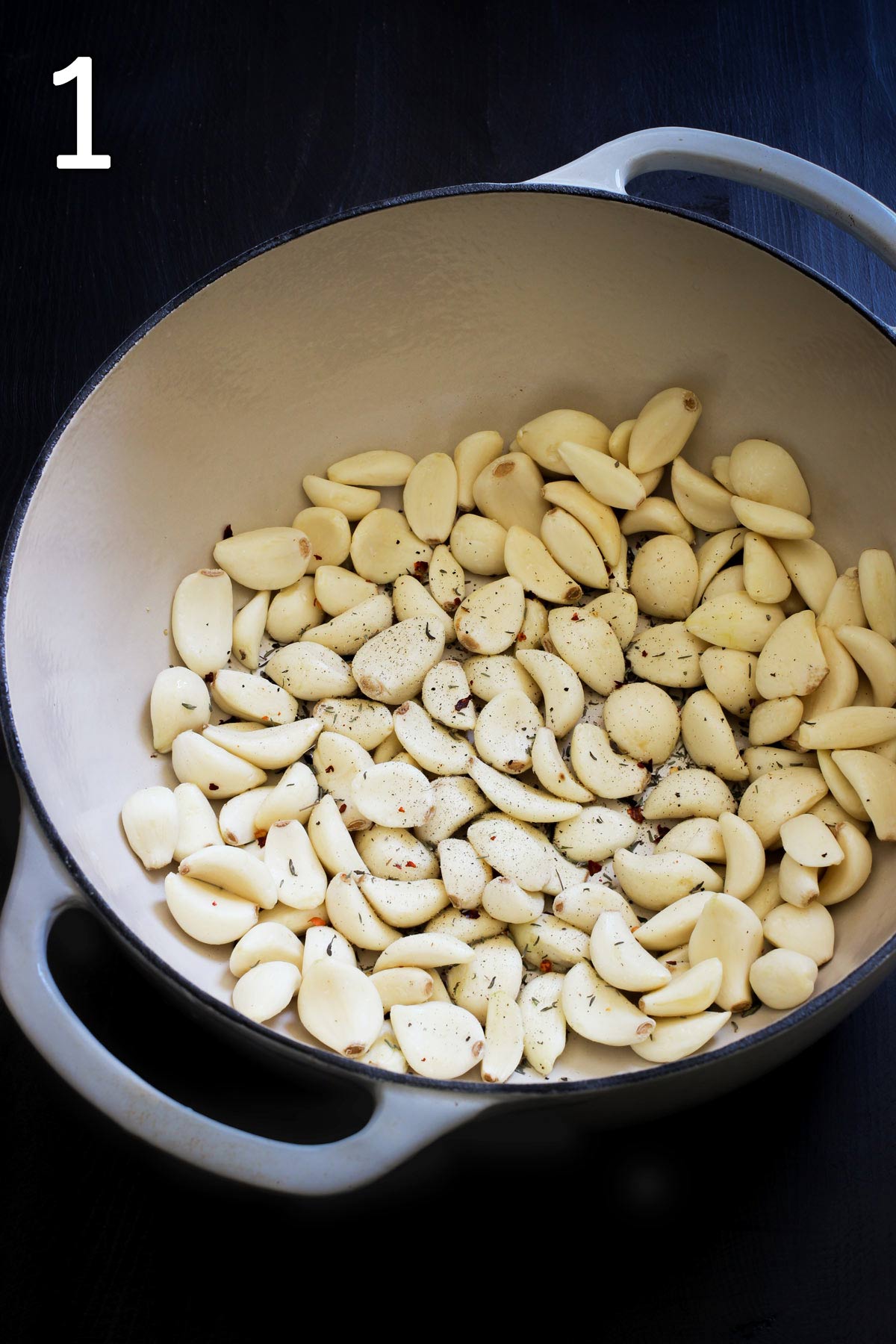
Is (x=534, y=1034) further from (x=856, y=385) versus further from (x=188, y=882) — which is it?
(x=856, y=385)

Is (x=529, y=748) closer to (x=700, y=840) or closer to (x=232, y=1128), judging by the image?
(x=700, y=840)

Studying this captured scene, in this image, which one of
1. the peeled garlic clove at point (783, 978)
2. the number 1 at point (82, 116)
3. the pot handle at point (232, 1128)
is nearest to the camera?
the pot handle at point (232, 1128)

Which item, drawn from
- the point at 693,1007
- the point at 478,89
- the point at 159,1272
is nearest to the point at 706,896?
the point at 693,1007

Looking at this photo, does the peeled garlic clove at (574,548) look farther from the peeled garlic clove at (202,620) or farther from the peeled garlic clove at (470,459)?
the peeled garlic clove at (202,620)

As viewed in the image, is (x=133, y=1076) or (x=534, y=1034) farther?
(x=534, y=1034)

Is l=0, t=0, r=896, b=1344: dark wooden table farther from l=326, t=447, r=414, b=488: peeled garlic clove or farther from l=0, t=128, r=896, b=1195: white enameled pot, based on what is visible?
l=326, t=447, r=414, b=488: peeled garlic clove

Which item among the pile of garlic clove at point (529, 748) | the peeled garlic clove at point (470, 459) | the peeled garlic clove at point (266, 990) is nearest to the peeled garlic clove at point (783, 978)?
the pile of garlic clove at point (529, 748)

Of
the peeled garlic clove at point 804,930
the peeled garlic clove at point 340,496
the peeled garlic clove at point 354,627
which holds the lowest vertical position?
the peeled garlic clove at point 804,930
